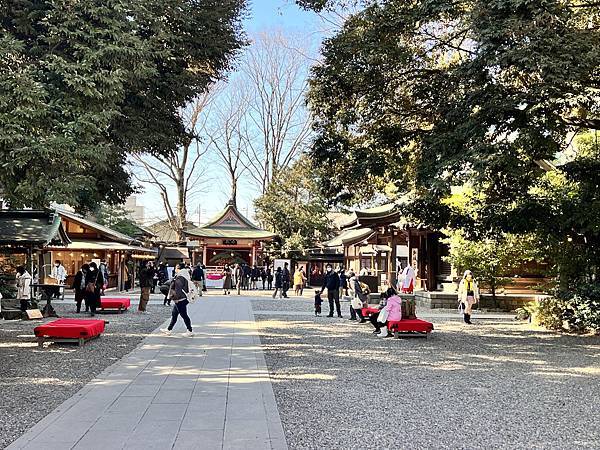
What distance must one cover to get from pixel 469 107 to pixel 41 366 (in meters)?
8.45

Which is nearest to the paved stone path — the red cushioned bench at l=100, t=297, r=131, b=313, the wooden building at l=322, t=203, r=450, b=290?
the red cushioned bench at l=100, t=297, r=131, b=313

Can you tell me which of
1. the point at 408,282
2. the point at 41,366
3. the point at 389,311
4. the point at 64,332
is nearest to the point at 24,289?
the point at 64,332

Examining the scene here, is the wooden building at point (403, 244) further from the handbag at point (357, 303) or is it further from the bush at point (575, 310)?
the bush at point (575, 310)

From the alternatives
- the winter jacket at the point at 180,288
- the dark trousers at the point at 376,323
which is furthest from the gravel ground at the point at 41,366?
the dark trousers at the point at 376,323

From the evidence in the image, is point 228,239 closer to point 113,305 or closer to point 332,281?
point 113,305

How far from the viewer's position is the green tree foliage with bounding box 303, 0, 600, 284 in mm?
9516

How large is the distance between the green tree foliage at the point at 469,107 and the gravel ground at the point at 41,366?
239 inches

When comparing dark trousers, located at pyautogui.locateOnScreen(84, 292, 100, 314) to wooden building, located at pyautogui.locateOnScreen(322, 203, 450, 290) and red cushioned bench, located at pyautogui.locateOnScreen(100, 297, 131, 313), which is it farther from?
wooden building, located at pyautogui.locateOnScreen(322, 203, 450, 290)

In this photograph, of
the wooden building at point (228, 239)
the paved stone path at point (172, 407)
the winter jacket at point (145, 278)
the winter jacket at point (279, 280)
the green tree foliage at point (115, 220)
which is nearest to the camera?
the paved stone path at point (172, 407)

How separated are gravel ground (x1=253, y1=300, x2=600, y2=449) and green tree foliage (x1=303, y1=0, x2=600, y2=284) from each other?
9.95 ft

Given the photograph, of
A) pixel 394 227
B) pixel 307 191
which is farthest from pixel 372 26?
pixel 307 191

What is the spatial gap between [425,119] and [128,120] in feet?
21.7

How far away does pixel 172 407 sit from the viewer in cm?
666

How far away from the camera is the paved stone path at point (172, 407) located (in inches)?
213
